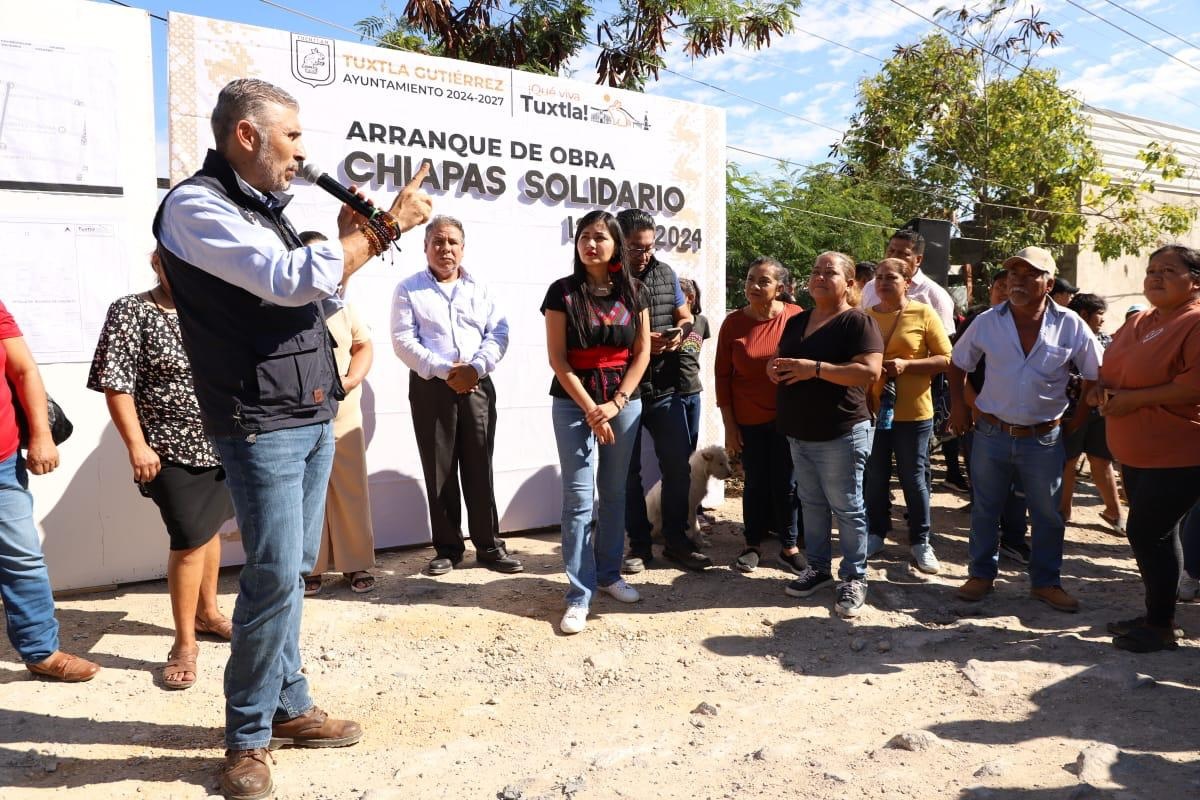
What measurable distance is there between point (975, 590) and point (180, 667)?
4.04m

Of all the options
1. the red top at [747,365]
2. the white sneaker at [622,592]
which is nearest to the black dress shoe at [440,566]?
the white sneaker at [622,592]

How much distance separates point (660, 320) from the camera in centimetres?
538

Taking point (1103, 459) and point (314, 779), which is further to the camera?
point (1103, 459)

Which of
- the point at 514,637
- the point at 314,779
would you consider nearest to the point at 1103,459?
the point at 514,637

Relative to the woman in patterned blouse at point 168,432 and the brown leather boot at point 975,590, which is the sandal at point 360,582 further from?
the brown leather boot at point 975,590

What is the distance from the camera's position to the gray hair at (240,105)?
2572 millimetres

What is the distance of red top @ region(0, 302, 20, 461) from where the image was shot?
142 inches

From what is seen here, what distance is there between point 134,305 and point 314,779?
84.3 inches

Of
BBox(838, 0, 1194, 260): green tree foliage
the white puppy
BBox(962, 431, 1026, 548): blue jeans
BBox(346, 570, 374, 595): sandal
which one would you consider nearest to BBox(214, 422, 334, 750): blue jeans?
BBox(346, 570, 374, 595): sandal

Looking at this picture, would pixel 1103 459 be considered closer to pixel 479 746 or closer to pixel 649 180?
pixel 649 180

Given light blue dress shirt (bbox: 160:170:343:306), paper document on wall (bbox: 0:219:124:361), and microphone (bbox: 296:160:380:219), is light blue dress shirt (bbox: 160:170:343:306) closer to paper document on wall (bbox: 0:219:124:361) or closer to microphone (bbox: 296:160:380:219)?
microphone (bbox: 296:160:380:219)

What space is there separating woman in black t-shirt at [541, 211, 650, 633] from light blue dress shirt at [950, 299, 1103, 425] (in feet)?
6.31

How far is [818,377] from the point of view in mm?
4582

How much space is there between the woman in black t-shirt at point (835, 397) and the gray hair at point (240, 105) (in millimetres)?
2876
